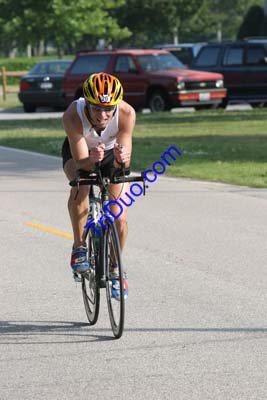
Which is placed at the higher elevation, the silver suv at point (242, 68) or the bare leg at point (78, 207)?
the bare leg at point (78, 207)

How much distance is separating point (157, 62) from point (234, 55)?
2594mm

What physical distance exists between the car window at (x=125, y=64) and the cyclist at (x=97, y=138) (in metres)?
24.4

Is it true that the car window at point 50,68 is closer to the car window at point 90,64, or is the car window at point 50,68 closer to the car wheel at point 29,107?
the car wheel at point 29,107

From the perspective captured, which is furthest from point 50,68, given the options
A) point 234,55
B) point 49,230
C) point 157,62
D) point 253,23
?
point 49,230

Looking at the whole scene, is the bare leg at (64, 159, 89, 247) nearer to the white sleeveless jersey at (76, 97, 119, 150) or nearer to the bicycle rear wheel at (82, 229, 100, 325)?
the bicycle rear wheel at (82, 229, 100, 325)

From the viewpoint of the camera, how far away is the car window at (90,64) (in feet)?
107

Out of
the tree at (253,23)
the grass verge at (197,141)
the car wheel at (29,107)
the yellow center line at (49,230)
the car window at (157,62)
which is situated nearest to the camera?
the yellow center line at (49,230)

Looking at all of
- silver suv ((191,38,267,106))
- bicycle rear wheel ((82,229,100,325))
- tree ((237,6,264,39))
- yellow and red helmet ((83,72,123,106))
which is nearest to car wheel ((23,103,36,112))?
silver suv ((191,38,267,106))

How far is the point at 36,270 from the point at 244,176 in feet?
24.0

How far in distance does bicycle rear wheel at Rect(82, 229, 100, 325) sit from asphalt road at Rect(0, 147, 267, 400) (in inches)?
3.6

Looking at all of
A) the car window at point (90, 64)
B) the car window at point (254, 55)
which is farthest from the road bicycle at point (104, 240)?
the car window at point (254, 55)

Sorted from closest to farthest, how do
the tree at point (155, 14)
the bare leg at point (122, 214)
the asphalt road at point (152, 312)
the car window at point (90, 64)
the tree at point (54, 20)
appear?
the asphalt road at point (152, 312) < the bare leg at point (122, 214) < the car window at point (90, 64) < the tree at point (54, 20) < the tree at point (155, 14)

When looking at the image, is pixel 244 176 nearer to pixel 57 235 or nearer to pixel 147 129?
pixel 57 235

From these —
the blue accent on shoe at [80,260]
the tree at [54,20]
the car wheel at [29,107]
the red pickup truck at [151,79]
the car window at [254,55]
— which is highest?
the blue accent on shoe at [80,260]
